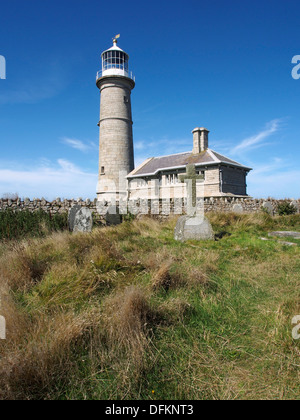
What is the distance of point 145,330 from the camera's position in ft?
9.81

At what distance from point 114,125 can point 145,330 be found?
75.2 feet

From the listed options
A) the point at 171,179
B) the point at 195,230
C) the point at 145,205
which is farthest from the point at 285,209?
the point at 195,230

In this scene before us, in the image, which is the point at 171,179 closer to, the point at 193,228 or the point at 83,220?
the point at 83,220

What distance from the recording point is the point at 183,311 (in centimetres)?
346

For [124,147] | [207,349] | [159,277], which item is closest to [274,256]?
[159,277]

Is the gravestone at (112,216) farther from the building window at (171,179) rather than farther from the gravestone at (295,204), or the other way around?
the gravestone at (295,204)

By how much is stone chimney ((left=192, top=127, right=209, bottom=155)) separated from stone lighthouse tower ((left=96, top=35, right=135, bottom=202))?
6.11 meters

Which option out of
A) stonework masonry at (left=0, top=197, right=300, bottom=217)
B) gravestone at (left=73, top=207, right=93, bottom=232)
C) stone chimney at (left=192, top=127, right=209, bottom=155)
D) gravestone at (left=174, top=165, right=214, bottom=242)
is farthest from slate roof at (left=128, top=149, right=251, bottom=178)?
gravestone at (left=174, top=165, right=214, bottom=242)

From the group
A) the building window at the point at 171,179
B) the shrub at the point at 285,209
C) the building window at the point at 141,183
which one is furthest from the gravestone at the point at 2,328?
the building window at the point at 141,183

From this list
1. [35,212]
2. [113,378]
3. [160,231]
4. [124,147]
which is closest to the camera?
[113,378]

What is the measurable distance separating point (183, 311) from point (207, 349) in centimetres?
67

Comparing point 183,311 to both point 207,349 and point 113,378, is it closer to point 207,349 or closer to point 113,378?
point 207,349

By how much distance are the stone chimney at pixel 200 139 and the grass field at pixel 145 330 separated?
62.5 feet

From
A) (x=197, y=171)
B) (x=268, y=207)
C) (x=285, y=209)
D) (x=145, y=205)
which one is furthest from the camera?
(x=197, y=171)
